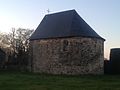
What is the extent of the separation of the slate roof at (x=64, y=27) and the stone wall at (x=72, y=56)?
2.06ft

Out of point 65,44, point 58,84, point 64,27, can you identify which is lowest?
point 58,84

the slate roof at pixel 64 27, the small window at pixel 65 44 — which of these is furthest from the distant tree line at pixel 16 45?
the small window at pixel 65 44

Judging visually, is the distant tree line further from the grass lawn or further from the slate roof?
the grass lawn

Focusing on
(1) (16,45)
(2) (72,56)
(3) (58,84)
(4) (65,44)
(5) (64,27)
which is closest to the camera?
(3) (58,84)

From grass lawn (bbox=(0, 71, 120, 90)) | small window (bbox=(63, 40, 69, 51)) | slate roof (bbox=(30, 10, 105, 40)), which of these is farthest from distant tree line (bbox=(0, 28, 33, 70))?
grass lawn (bbox=(0, 71, 120, 90))

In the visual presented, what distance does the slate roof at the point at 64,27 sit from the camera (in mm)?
33281

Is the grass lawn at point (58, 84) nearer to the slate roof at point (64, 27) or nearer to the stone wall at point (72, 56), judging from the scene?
the stone wall at point (72, 56)

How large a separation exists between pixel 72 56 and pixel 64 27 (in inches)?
154

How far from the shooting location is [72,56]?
3331cm

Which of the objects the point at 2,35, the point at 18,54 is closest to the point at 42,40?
the point at 18,54

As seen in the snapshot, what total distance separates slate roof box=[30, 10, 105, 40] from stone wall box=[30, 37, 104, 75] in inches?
24.7

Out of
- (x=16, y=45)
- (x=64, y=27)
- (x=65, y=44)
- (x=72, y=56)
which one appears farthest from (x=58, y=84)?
(x=16, y=45)

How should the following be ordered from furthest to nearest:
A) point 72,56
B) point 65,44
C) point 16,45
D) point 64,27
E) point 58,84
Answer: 1. point 16,45
2. point 64,27
3. point 65,44
4. point 72,56
5. point 58,84

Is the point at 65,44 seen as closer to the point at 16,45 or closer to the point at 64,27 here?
the point at 64,27
